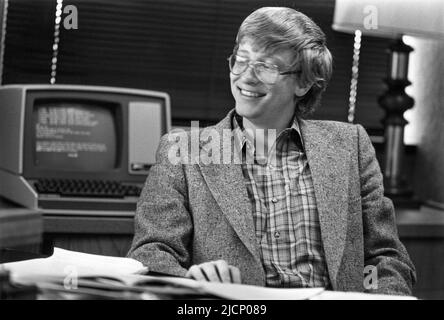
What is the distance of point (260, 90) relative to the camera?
1.34 m

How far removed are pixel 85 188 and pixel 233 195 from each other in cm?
65

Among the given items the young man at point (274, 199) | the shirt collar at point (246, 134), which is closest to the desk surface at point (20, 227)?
the young man at point (274, 199)

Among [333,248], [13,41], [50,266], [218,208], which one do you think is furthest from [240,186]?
[13,41]

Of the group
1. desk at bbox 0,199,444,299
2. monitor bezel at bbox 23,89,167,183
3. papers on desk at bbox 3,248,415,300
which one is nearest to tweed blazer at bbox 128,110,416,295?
papers on desk at bbox 3,248,415,300

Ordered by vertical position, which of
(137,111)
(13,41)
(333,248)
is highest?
(13,41)

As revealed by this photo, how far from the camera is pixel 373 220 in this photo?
4.65 ft

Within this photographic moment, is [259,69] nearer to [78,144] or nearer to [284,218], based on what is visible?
[284,218]

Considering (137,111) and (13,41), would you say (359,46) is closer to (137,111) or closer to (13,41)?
(137,111)

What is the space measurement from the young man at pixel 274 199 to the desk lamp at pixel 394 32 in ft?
2.24

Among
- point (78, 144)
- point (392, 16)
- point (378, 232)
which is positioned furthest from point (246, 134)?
point (392, 16)

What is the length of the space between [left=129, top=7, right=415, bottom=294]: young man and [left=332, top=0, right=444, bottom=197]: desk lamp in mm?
682

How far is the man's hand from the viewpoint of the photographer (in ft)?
3.75

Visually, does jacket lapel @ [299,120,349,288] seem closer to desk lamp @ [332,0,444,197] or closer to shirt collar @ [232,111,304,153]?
shirt collar @ [232,111,304,153]

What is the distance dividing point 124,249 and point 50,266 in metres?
0.77
